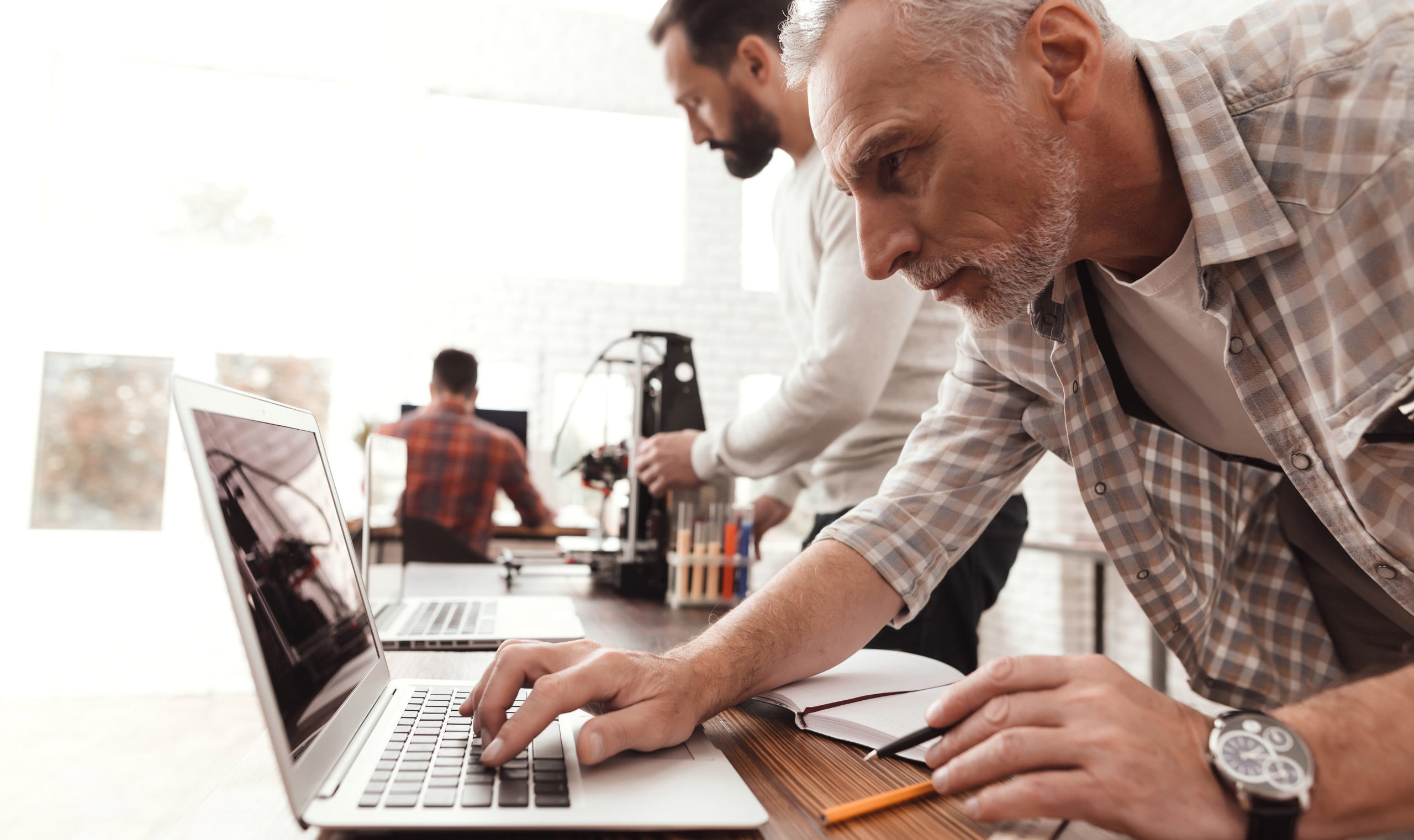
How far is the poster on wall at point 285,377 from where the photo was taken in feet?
14.8

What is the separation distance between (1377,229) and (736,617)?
62cm

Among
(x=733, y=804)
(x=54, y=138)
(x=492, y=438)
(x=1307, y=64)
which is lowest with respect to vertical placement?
(x=733, y=804)

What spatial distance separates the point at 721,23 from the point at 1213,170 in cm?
104

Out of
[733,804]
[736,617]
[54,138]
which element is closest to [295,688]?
[733,804]

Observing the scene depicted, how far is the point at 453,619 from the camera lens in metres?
1.34

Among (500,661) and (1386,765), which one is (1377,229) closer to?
(1386,765)

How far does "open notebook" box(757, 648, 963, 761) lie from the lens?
28.1 inches

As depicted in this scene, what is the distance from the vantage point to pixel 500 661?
685 mm

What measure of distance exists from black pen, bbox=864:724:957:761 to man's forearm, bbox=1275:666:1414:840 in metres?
0.21

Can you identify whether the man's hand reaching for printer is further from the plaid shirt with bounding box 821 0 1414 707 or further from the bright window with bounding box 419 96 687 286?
the bright window with bounding box 419 96 687 286

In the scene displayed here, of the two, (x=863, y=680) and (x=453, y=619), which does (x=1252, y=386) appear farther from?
(x=453, y=619)

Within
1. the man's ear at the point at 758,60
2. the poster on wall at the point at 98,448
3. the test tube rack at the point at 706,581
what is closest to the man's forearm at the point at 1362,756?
the test tube rack at the point at 706,581

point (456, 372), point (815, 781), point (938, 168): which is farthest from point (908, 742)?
point (456, 372)

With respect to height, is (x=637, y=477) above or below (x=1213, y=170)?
below
